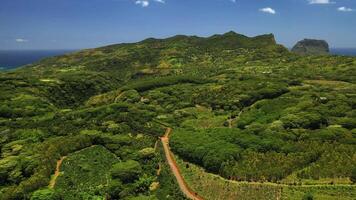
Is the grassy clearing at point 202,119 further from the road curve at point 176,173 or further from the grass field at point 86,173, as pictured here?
the grass field at point 86,173

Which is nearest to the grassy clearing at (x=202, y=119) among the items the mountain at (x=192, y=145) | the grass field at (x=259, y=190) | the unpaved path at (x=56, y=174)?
the mountain at (x=192, y=145)

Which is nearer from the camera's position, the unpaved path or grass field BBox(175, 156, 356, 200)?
grass field BBox(175, 156, 356, 200)

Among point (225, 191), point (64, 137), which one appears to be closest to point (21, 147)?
point (64, 137)

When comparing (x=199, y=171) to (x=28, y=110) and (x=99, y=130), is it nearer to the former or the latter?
(x=99, y=130)

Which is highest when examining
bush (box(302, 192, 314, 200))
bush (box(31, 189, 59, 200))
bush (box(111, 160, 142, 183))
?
bush (box(302, 192, 314, 200))

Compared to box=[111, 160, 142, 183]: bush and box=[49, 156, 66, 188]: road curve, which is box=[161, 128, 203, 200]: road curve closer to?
box=[111, 160, 142, 183]: bush

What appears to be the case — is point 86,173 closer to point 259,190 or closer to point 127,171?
point 127,171

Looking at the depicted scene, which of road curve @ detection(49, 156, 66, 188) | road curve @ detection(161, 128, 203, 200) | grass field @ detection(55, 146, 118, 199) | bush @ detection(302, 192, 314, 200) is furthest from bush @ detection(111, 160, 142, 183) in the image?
bush @ detection(302, 192, 314, 200)

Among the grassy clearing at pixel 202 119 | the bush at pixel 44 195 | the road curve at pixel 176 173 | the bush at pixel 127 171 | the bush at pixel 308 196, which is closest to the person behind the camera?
the bush at pixel 308 196
